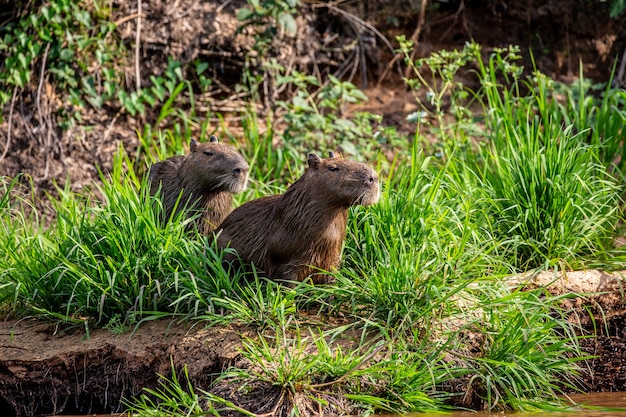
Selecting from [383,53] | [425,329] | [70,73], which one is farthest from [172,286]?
[383,53]

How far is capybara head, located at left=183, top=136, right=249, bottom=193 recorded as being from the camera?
18.3ft

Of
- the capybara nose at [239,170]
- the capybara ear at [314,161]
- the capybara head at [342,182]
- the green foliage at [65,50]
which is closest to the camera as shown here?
the capybara head at [342,182]

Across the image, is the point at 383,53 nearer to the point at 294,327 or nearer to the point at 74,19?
the point at 74,19

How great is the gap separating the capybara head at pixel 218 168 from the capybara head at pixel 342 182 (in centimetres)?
57

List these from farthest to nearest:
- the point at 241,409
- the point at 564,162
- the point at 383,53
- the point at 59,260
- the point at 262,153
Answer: the point at 383,53 → the point at 262,153 → the point at 564,162 → the point at 59,260 → the point at 241,409

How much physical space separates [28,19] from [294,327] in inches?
190

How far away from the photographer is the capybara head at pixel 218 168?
558 centimetres

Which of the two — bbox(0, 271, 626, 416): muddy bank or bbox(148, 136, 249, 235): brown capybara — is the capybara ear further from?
bbox(0, 271, 626, 416): muddy bank

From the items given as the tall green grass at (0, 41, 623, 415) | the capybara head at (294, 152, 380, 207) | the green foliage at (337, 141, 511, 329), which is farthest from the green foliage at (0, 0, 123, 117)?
the capybara head at (294, 152, 380, 207)

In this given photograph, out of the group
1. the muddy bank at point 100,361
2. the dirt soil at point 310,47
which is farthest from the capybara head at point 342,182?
the dirt soil at point 310,47

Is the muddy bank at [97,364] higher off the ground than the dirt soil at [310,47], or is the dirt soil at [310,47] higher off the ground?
the dirt soil at [310,47]

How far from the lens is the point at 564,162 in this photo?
5.95 metres

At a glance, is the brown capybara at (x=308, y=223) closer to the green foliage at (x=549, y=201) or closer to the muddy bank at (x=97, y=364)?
the muddy bank at (x=97, y=364)

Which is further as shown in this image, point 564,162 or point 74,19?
point 74,19
